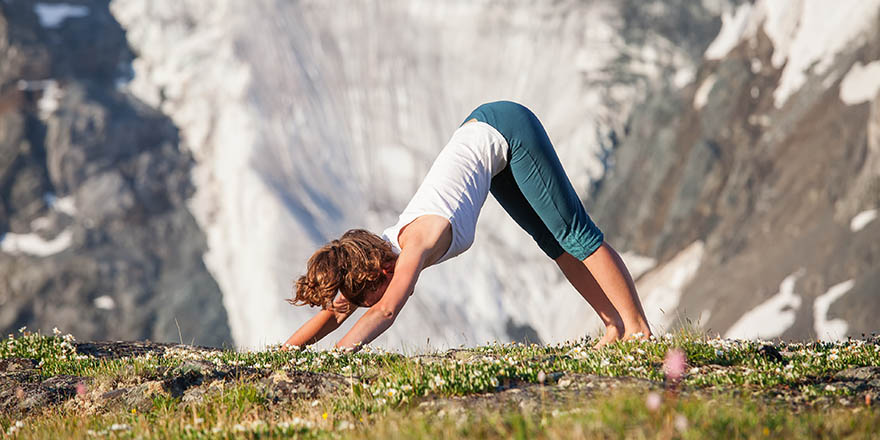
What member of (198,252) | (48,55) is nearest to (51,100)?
(48,55)

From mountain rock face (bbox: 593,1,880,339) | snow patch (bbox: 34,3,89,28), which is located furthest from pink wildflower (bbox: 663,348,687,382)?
snow patch (bbox: 34,3,89,28)

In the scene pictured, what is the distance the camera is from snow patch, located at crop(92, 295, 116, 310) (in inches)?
3346

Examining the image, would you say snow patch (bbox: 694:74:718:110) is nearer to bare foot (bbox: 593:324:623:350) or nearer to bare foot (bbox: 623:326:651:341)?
bare foot (bbox: 593:324:623:350)

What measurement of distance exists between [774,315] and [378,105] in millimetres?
57762

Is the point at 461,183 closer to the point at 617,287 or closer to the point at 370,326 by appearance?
the point at 370,326

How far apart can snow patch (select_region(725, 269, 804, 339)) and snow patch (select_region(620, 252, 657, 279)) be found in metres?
23.1

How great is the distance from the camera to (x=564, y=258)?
31.8 feet

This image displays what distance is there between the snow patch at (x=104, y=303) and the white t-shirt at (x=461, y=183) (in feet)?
273

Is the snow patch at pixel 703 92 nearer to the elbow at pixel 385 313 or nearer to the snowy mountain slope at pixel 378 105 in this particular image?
the snowy mountain slope at pixel 378 105

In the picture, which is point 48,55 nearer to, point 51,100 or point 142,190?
point 51,100

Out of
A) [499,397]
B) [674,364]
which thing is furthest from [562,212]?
[499,397]

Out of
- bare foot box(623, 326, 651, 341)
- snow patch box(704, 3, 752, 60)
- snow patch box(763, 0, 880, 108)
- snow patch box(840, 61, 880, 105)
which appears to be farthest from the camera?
snow patch box(704, 3, 752, 60)

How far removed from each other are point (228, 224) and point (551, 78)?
44798 mm

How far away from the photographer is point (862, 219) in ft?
203
